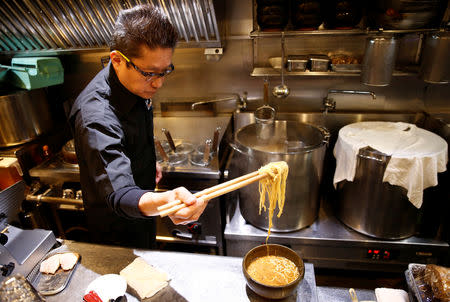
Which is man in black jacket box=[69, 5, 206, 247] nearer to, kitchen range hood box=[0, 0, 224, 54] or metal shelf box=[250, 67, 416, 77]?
kitchen range hood box=[0, 0, 224, 54]

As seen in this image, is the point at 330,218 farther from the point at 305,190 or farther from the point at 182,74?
the point at 182,74

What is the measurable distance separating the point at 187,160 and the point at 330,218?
1.53 metres

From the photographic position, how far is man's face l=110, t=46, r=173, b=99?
1.53 meters

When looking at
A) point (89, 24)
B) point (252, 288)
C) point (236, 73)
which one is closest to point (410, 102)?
point (236, 73)

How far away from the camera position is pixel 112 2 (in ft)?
9.21

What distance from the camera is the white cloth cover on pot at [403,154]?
210cm

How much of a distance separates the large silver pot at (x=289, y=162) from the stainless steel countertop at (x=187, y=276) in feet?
2.64

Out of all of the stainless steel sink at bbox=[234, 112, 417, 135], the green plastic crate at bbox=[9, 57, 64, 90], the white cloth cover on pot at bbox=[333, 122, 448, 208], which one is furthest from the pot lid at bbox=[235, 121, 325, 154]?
the green plastic crate at bbox=[9, 57, 64, 90]

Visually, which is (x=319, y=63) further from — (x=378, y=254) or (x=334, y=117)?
(x=378, y=254)

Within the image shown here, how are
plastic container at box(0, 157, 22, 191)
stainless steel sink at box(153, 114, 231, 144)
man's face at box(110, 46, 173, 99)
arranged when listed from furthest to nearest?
1. stainless steel sink at box(153, 114, 231, 144)
2. plastic container at box(0, 157, 22, 191)
3. man's face at box(110, 46, 173, 99)

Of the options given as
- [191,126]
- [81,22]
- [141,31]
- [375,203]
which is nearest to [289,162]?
[375,203]

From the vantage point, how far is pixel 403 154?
6.92 feet

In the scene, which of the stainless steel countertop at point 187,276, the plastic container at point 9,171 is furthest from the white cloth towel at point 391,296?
the plastic container at point 9,171

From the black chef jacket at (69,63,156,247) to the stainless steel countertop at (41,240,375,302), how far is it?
273 mm
